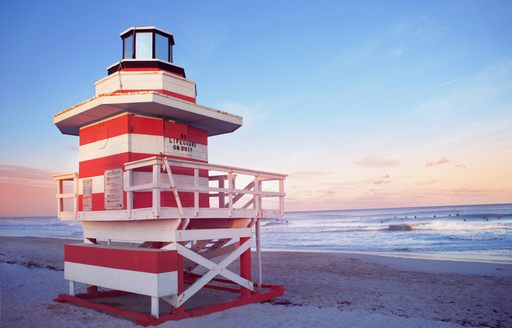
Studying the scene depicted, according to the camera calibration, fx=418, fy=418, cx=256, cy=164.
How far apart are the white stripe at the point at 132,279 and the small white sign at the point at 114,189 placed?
1298 mm

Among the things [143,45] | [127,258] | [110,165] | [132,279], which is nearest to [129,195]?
[127,258]

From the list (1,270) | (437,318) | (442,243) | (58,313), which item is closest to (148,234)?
(58,313)

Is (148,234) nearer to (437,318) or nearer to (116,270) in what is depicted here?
(116,270)

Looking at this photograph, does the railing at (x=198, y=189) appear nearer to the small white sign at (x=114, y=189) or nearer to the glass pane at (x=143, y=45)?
the small white sign at (x=114, y=189)

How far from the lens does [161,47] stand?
972 cm

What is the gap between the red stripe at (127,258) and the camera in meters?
7.39

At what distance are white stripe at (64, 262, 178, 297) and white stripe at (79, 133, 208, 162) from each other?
244cm

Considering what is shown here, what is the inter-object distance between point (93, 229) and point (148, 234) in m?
2.26

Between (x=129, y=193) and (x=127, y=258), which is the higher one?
(x=129, y=193)

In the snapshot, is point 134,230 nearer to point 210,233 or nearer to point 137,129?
point 210,233

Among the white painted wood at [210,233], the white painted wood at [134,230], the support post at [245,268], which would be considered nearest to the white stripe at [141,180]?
the white painted wood at [134,230]

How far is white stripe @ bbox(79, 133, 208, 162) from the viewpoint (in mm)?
8688

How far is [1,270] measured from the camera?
1623 centimetres

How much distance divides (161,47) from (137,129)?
221cm
